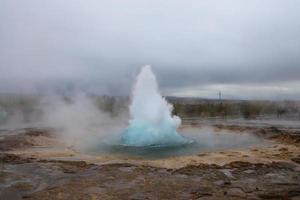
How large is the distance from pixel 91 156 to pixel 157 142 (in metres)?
4.85

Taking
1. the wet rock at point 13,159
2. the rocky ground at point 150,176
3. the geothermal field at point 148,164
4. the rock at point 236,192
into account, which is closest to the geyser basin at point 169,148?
the geothermal field at point 148,164

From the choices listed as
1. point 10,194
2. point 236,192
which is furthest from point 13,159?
point 236,192

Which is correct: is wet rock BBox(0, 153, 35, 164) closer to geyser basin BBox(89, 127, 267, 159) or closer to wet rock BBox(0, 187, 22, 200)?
geyser basin BBox(89, 127, 267, 159)

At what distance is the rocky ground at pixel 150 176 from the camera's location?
9227 millimetres

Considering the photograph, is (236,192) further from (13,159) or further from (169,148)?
(13,159)

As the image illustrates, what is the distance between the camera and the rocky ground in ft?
30.3

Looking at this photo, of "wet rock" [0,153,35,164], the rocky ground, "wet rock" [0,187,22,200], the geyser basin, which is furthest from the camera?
the geyser basin

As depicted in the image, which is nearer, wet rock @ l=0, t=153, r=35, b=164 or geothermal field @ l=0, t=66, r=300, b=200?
geothermal field @ l=0, t=66, r=300, b=200

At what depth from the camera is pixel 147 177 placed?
1088 cm

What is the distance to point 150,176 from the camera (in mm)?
11016

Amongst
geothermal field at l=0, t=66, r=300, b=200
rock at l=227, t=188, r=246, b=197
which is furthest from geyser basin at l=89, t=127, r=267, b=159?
rock at l=227, t=188, r=246, b=197

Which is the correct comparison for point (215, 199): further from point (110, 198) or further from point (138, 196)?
point (110, 198)

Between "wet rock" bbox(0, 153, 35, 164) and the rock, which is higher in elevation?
"wet rock" bbox(0, 153, 35, 164)

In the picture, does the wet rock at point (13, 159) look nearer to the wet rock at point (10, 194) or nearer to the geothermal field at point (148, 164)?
the geothermal field at point (148, 164)
